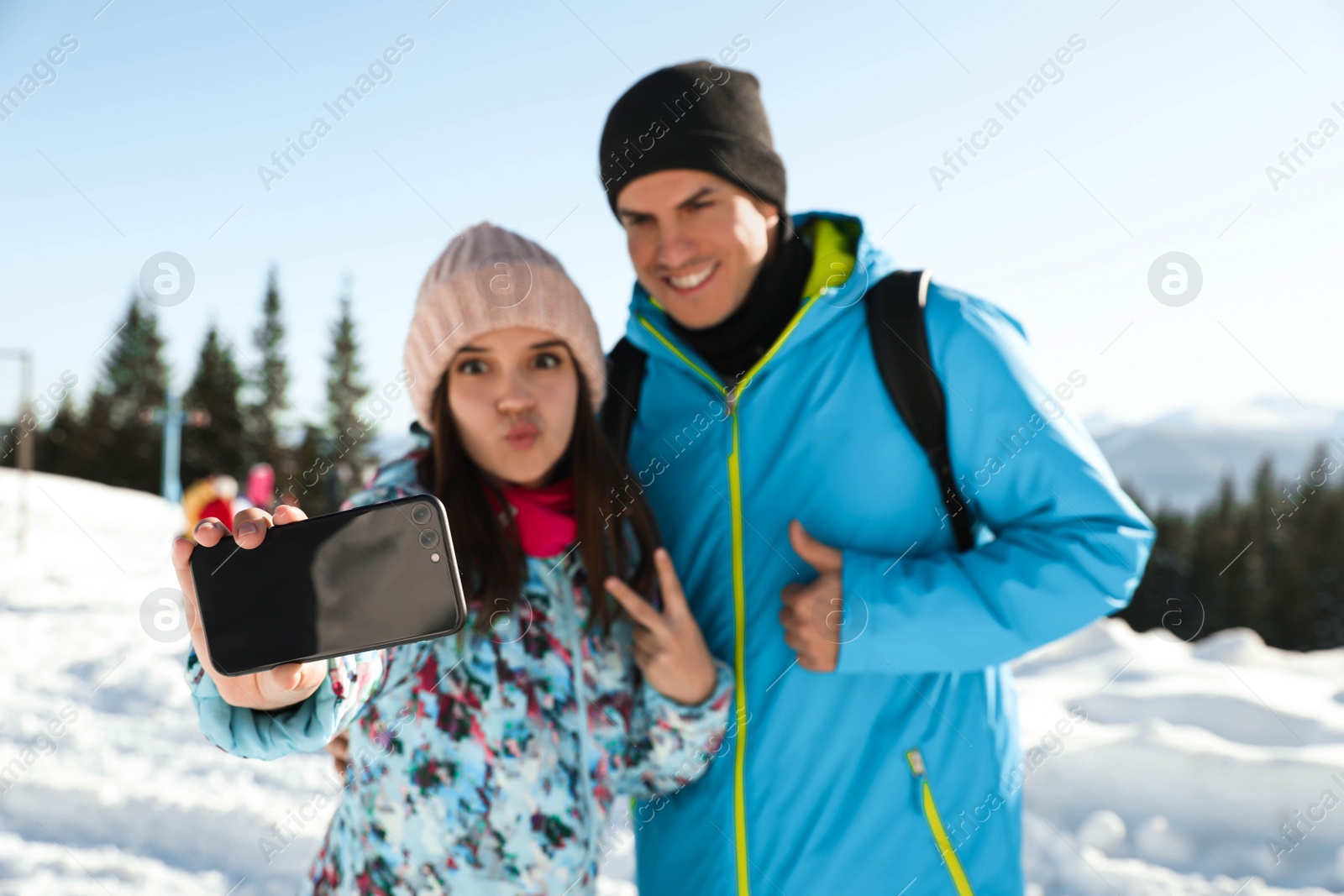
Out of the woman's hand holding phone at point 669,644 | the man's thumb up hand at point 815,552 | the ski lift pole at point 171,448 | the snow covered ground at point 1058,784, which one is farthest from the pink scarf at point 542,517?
the ski lift pole at point 171,448

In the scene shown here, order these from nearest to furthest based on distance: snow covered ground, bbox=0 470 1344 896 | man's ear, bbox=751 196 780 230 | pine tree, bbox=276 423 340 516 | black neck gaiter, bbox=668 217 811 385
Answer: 1. black neck gaiter, bbox=668 217 811 385
2. man's ear, bbox=751 196 780 230
3. snow covered ground, bbox=0 470 1344 896
4. pine tree, bbox=276 423 340 516

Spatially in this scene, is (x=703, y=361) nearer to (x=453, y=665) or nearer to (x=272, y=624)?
(x=453, y=665)

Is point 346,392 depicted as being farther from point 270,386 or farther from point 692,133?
point 692,133

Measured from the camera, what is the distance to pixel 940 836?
5.42ft

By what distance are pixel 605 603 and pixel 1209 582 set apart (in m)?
36.3

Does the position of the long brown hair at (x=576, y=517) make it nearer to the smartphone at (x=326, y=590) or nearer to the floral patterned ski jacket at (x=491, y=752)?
the floral patterned ski jacket at (x=491, y=752)

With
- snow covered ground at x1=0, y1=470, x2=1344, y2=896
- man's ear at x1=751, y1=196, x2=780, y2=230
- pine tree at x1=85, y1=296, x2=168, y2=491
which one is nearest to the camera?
man's ear at x1=751, y1=196, x2=780, y2=230

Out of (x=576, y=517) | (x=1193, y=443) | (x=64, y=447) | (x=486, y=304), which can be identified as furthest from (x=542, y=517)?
(x=1193, y=443)

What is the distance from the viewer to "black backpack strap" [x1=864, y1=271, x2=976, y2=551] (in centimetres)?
170

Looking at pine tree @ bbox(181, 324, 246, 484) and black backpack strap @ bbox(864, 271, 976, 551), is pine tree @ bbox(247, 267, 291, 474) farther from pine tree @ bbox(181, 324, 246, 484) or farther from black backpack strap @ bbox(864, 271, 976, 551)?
black backpack strap @ bbox(864, 271, 976, 551)

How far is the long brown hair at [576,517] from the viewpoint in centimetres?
156

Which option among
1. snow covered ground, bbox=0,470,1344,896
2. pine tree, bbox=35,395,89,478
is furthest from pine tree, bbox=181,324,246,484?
snow covered ground, bbox=0,470,1344,896

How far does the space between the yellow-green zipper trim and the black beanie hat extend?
143cm

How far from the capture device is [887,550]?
1787 millimetres
